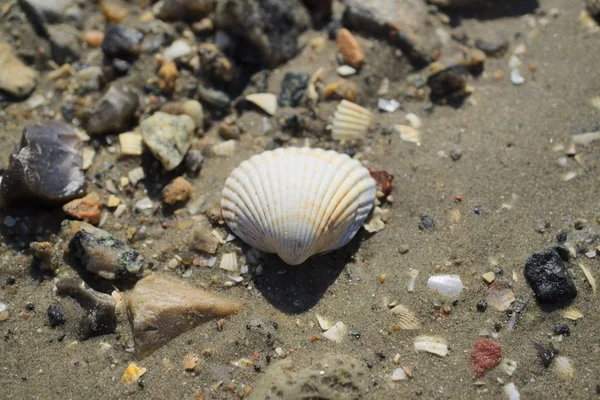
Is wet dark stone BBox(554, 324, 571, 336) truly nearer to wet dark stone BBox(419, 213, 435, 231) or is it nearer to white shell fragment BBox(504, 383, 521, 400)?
white shell fragment BBox(504, 383, 521, 400)

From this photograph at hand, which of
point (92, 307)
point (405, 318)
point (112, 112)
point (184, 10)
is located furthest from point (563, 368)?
point (184, 10)

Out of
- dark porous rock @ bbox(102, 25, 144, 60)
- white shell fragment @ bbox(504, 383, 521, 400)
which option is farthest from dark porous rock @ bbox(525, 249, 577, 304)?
dark porous rock @ bbox(102, 25, 144, 60)

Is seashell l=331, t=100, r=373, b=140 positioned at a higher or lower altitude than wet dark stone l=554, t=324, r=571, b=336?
higher

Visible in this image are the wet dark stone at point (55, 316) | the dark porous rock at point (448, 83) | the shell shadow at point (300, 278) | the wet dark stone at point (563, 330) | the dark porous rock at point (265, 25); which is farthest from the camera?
the dark porous rock at point (265, 25)

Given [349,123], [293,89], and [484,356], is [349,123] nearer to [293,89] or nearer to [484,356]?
[293,89]

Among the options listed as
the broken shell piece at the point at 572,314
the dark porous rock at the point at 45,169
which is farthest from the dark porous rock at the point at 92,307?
the broken shell piece at the point at 572,314

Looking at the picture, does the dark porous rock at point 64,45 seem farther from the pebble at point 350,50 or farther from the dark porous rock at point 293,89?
the pebble at point 350,50
